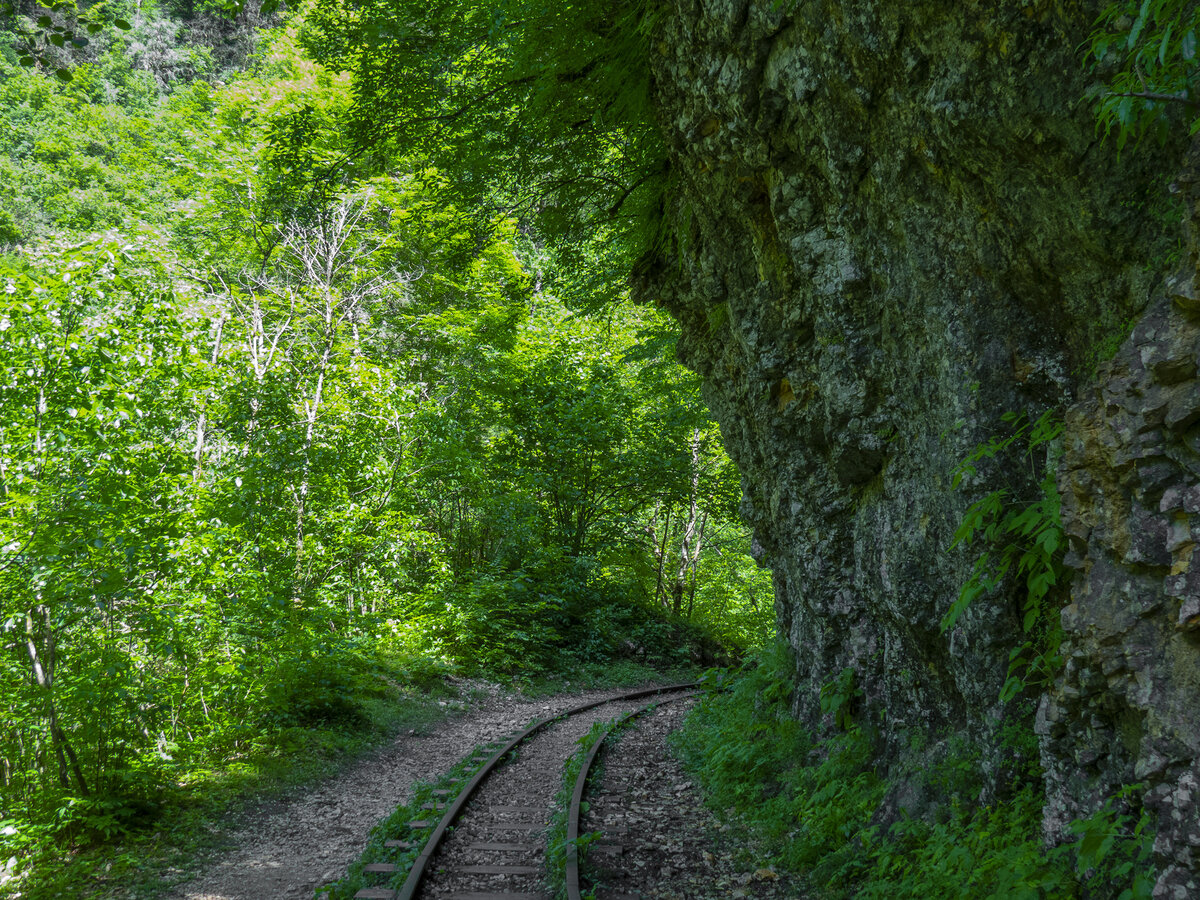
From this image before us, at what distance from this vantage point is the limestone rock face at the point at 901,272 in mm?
3889

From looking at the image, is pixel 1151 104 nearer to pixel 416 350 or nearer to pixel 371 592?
pixel 371 592

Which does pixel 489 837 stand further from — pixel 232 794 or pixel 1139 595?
pixel 1139 595

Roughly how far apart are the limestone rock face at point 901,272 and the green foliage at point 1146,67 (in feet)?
0.75

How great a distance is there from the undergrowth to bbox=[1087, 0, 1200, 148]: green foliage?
3.10m

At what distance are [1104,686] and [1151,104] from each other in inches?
106

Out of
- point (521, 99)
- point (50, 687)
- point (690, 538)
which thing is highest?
point (521, 99)

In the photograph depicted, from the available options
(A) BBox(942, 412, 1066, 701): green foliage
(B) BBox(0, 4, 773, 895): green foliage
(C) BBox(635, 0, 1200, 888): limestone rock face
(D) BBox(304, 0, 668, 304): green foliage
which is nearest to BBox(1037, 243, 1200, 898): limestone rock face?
(C) BBox(635, 0, 1200, 888): limestone rock face

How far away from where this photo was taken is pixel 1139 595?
3.38 m

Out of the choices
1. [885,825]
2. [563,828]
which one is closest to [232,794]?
[563,828]

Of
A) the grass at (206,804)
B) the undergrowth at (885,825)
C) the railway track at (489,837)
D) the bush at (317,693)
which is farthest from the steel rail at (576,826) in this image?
the bush at (317,693)

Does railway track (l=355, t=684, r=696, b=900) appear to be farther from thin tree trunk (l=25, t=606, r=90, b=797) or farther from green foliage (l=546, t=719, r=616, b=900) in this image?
thin tree trunk (l=25, t=606, r=90, b=797)

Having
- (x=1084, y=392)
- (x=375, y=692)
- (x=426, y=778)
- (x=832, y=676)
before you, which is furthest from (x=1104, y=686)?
(x=375, y=692)

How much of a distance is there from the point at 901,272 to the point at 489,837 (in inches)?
236

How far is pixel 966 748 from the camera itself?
16.3ft
